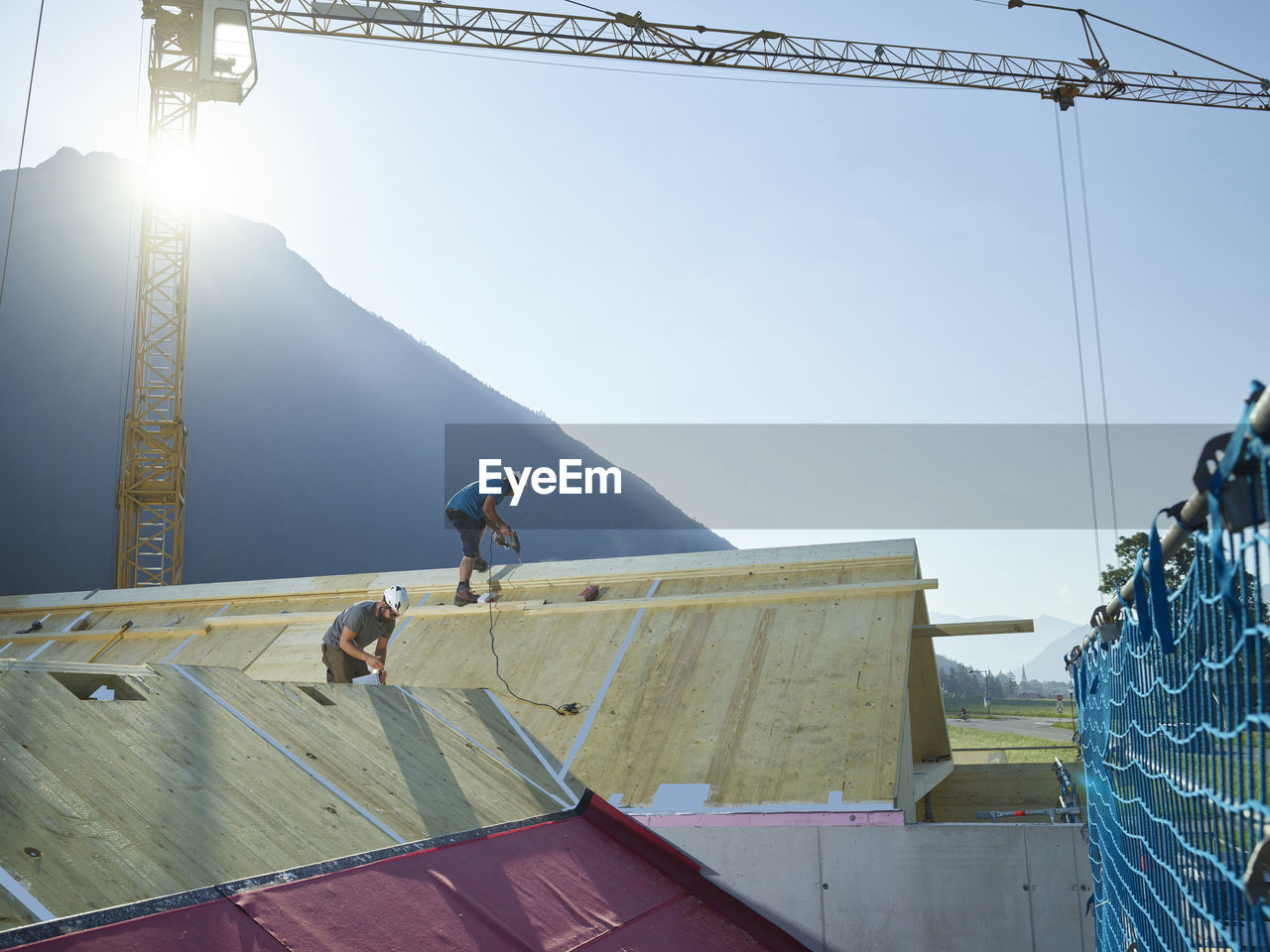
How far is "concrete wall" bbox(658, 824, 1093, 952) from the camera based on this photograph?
223 inches

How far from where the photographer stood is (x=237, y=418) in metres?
76.6

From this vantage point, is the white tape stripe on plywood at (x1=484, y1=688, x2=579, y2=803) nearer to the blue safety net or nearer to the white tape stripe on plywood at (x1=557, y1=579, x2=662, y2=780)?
the white tape stripe on plywood at (x1=557, y1=579, x2=662, y2=780)

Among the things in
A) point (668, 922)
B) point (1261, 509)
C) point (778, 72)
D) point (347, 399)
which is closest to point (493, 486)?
point (668, 922)

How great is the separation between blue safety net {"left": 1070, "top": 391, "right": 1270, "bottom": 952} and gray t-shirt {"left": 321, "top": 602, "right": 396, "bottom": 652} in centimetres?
545

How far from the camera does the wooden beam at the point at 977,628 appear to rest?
7.88m

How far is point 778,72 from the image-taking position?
4094 centimetres

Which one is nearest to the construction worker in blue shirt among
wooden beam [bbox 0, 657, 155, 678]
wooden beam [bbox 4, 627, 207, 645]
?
wooden beam [bbox 4, 627, 207, 645]

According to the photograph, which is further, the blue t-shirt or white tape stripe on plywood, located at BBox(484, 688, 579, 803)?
the blue t-shirt

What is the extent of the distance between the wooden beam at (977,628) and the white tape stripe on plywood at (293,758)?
16.8 ft

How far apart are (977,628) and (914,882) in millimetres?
2789

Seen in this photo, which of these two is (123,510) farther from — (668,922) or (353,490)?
(353,490)

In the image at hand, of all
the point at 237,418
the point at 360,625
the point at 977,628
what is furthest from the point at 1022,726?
the point at 237,418

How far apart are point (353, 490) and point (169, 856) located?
80.7 meters

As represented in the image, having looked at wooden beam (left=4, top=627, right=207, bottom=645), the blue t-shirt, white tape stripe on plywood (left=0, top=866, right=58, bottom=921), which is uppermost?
the blue t-shirt
